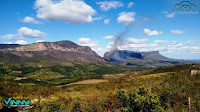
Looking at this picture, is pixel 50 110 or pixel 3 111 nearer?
pixel 3 111

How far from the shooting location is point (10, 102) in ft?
50.6

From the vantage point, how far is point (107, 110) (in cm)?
3447

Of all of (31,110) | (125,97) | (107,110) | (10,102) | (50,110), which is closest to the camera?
(10,102)

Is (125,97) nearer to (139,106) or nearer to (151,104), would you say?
(139,106)

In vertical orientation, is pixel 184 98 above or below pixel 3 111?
below

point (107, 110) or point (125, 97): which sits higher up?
point (125, 97)

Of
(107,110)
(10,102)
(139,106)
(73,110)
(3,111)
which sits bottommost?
(107,110)

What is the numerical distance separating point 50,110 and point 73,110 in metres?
5.56

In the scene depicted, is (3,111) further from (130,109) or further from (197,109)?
(197,109)

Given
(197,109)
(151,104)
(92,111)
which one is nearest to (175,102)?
(197,109)

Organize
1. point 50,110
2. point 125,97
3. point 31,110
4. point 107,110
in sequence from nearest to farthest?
point 50,110 → point 125,97 → point 31,110 → point 107,110

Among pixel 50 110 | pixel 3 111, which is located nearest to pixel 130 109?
pixel 50 110

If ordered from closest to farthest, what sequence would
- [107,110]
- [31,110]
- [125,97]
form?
[125,97], [31,110], [107,110]

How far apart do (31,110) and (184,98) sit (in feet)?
116
